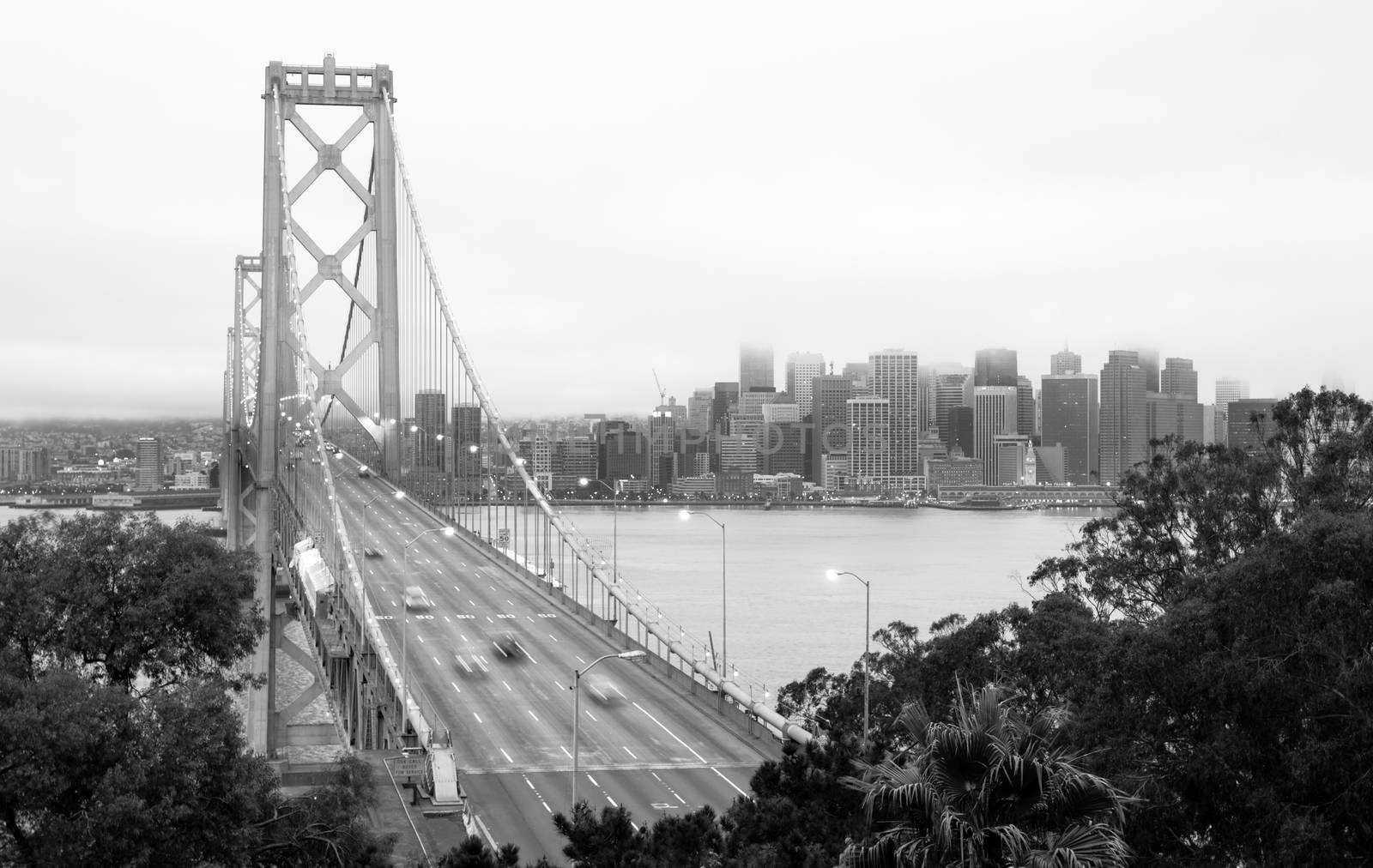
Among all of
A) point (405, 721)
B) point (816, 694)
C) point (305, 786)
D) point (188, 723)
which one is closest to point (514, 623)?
point (816, 694)

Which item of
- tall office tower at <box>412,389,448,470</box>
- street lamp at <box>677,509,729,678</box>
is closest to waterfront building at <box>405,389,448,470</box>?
tall office tower at <box>412,389,448,470</box>

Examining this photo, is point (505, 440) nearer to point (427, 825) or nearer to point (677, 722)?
point (677, 722)

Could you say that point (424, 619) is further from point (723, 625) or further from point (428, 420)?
point (428, 420)

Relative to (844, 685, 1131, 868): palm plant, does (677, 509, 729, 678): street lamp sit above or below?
below

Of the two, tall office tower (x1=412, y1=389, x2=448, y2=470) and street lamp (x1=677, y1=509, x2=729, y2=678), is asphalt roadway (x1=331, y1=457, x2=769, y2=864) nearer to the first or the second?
street lamp (x1=677, y1=509, x2=729, y2=678)

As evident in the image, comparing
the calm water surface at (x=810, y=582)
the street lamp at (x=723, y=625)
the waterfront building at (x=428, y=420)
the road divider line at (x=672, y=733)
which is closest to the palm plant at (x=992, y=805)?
the road divider line at (x=672, y=733)

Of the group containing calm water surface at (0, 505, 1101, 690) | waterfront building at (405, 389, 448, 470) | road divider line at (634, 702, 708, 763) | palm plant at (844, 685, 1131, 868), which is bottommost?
calm water surface at (0, 505, 1101, 690)

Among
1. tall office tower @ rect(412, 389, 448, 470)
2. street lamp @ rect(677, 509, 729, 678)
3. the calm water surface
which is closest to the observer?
street lamp @ rect(677, 509, 729, 678)
